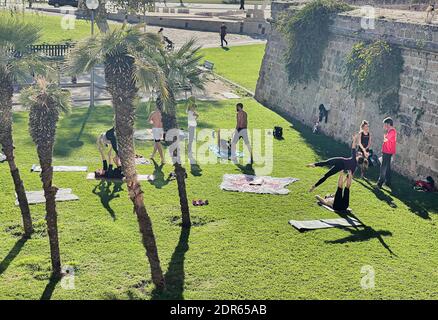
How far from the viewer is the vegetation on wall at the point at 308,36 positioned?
79.8ft

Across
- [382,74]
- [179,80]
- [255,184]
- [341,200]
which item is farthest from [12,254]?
[382,74]

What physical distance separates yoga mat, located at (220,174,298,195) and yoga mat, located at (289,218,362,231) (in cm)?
211

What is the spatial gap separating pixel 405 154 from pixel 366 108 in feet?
9.47

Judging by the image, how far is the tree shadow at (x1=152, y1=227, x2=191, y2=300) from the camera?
11383 mm

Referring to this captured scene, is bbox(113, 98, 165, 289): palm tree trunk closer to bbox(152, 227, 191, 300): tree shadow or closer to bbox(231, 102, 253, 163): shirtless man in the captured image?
bbox(152, 227, 191, 300): tree shadow

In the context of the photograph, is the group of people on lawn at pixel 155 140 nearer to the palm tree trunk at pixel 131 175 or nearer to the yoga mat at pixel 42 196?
the yoga mat at pixel 42 196

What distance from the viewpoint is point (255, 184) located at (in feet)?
57.1

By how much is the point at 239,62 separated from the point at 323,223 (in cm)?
2377

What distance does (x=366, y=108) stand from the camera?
21328 millimetres

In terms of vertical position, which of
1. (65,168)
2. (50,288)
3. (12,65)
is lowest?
(50,288)

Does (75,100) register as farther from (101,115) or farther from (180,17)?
(180,17)

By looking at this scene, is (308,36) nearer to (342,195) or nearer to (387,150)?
(387,150)

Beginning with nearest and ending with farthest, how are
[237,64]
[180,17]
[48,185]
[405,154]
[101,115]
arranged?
1. [48,185]
2. [405,154]
3. [101,115]
4. [237,64]
5. [180,17]
